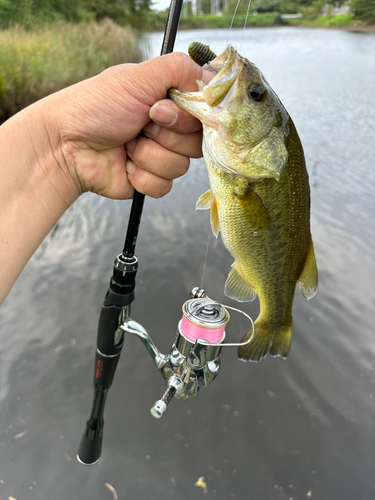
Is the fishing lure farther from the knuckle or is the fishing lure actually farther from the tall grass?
the tall grass

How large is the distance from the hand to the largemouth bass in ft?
0.27

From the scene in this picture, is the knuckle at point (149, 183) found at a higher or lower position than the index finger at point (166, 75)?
lower

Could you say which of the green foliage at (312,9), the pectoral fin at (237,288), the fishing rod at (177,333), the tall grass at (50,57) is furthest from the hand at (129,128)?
the green foliage at (312,9)

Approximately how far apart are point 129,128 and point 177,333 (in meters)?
0.93

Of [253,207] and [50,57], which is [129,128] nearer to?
[253,207]

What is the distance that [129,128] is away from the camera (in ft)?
4.59

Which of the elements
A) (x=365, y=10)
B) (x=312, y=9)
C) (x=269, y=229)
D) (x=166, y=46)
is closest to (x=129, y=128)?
(x=166, y=46)

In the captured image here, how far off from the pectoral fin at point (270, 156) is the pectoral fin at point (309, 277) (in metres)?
0.45

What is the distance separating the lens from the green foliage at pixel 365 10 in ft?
66.5

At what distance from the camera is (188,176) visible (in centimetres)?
672

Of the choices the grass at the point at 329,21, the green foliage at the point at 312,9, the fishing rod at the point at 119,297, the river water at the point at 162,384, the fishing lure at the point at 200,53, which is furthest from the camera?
the grass at the point at 329,21

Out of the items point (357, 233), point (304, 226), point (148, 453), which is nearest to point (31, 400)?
point (148, 453)

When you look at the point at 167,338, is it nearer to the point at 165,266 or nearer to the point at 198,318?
the point at 165,266

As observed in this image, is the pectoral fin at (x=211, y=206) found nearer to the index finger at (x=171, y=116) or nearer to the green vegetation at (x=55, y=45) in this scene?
the index finger at (x=171, y=116)
